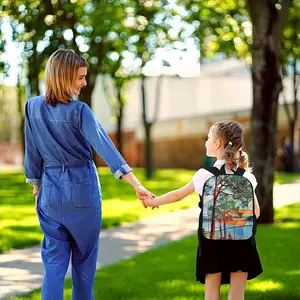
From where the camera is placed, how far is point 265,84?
11.3m

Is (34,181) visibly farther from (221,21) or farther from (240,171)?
(221,21)

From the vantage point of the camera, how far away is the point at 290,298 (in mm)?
5879

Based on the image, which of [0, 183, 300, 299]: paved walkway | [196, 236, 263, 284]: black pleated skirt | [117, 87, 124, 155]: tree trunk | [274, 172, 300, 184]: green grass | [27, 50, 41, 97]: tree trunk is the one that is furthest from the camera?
[117, 87, 124, 155]: tree trunk

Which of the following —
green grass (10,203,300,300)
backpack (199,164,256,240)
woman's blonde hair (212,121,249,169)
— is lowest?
green grass (10,203,300,300)

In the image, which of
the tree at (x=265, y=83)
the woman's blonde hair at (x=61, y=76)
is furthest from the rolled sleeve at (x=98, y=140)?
the tree at (x=265, y=83)

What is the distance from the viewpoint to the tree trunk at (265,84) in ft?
36.9

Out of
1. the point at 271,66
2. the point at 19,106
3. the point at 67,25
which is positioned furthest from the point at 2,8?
the point at 19,106

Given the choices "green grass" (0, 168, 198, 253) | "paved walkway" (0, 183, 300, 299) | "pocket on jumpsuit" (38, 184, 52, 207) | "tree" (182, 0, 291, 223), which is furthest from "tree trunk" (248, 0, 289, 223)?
"pocket on jumpsuit" (38, 184, 52, 207)

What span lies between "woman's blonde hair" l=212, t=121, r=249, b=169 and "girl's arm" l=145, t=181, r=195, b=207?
0.93ft

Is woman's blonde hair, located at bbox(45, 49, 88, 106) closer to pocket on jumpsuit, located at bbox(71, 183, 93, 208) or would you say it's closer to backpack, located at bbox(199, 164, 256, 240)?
pocket on jumpsuit, located at bbox(71, 183, 93, 208)

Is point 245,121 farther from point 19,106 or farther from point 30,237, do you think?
point 30,237

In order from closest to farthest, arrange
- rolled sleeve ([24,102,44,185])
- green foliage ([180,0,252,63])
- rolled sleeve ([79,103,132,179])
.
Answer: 1. rolled sleeve ([79,103,132,179])
2. rolled sleeve ([24,102,44,185])
3. green foliage ([180,0,252,63])

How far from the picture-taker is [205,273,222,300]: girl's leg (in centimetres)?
434

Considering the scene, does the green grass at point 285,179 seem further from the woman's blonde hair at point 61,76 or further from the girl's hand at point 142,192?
the woman's blonde hair at point 61,76
